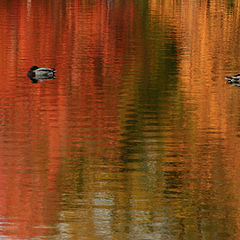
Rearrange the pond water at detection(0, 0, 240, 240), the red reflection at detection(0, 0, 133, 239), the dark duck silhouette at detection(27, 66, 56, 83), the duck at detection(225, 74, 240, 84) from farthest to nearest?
the dark duck silhouette at detection(27, 66, 56, 83), the duck at detection(225, 74, 240, 84), the red reflection at detection(0, 0, 133, 239), the pond water at detection(0, 0, 240, 240)

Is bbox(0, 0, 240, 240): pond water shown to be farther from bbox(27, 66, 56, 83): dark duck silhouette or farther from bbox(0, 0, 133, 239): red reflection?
bbox(27, 66, 56, 83): dark duck silhouette

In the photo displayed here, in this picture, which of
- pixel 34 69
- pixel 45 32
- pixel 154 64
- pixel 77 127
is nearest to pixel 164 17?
pixel 45 32

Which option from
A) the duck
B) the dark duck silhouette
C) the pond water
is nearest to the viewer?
the pond water

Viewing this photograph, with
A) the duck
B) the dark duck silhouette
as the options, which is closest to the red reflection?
the dark duck silhouette

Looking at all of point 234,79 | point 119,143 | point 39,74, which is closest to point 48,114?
point 119,143

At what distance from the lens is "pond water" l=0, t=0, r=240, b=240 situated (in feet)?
57.9

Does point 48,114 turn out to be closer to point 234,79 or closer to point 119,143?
point 119,143

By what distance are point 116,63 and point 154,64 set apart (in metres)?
1.94

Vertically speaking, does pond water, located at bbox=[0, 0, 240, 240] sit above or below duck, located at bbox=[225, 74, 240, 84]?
below

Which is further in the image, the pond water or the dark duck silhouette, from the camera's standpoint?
the dark duck silhouette

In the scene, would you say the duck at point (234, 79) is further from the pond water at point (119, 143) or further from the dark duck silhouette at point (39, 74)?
the dark duck silhouette at point (39, 74)

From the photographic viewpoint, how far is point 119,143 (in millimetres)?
25281

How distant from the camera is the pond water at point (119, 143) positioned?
17656mm

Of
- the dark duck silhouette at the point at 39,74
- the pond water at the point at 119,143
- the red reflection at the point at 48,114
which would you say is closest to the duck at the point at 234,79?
the pond water at the point at 119,143
